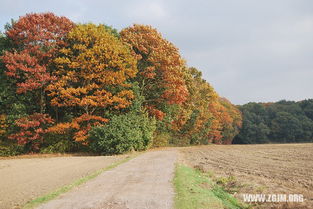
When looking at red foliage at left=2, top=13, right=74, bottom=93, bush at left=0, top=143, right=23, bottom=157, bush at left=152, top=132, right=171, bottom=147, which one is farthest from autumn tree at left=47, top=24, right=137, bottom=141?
bush at left=152, top=132, right=171, bottom=147

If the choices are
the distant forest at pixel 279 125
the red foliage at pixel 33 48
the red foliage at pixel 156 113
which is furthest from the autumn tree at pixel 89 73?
the distant forest at pixel 279 125

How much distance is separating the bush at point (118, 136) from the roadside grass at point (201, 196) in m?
14.7

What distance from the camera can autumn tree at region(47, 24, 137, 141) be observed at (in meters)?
26.0

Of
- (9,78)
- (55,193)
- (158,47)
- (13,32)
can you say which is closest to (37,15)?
(13,32)

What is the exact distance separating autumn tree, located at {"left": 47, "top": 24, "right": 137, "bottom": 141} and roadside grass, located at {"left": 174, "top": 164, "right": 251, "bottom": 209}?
708 inches

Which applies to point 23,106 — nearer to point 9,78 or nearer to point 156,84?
point 9,78

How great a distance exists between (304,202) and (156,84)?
1061 inches

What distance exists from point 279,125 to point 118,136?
71.9 meters

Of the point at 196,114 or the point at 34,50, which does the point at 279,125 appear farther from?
the point at 34,50

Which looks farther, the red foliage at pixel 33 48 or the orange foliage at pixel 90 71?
the orange foliage at pixel 90 71

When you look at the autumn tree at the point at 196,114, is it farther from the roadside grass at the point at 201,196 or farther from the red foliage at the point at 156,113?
the roadside grass at the point at 201,196

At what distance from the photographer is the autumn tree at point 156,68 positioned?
104ft

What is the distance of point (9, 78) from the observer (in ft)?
89.8

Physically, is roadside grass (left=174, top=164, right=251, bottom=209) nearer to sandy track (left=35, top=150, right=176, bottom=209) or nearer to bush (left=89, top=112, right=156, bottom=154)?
sandy track (left=35, top=150, right=176, bottom=209)
